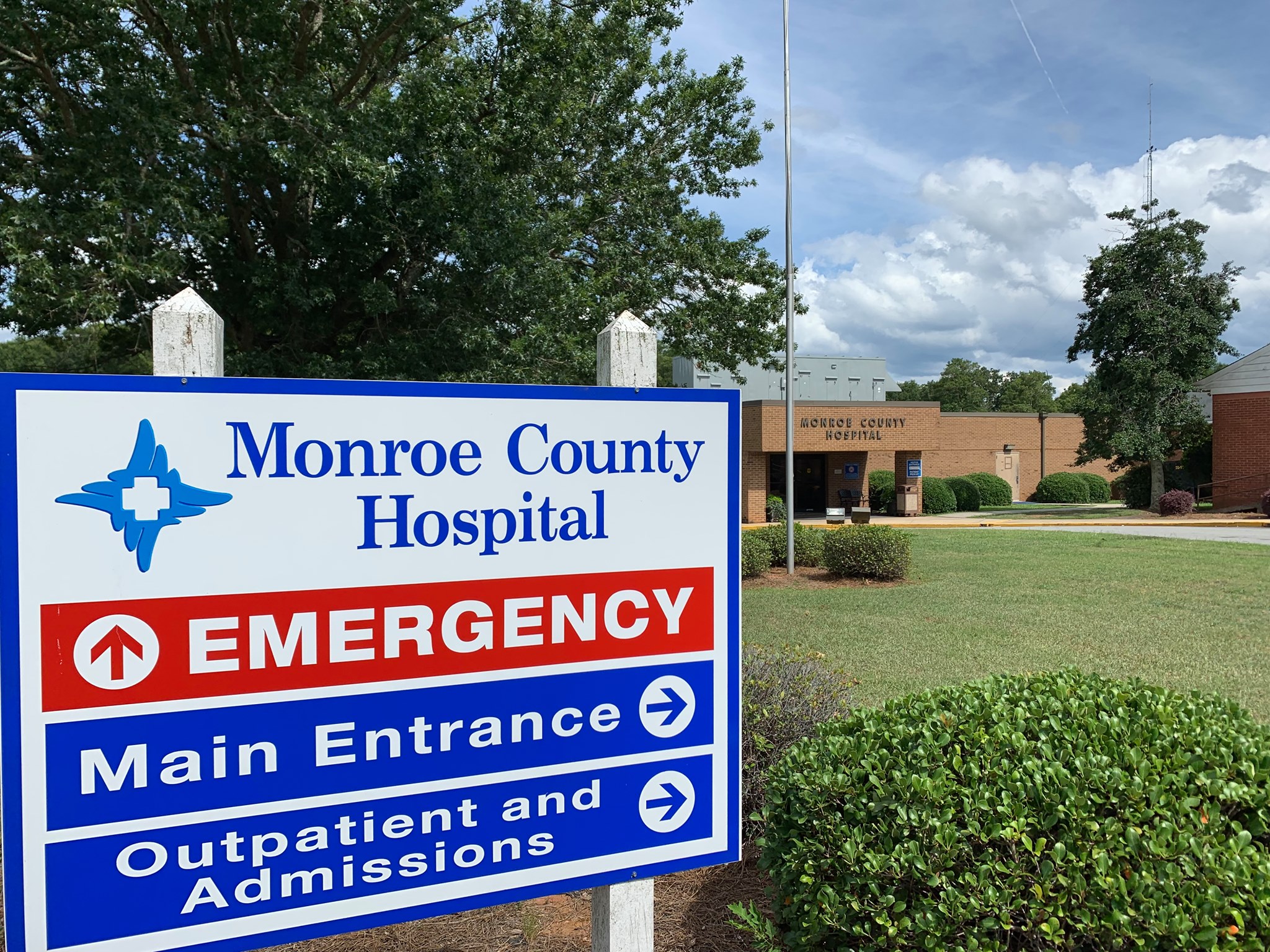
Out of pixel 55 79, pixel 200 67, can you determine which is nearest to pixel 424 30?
pixel 200 67

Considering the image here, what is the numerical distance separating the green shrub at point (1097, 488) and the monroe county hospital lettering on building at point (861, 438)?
3.23 meters

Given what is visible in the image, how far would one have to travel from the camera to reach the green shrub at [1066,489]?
40406 mm

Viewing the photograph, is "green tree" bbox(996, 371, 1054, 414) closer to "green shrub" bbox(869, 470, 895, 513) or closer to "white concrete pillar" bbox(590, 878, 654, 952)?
"green shrub" bbox(869, 470, 895, 513)

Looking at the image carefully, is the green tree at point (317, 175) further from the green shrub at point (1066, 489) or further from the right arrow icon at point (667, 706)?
the green shrub at point (1066, 489)

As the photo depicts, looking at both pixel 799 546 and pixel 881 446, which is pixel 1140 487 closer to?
pixel 881 446

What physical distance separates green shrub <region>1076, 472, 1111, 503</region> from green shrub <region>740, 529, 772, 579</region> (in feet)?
104

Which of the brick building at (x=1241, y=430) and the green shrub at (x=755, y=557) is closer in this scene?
the green shrub at (x=755, y=557)

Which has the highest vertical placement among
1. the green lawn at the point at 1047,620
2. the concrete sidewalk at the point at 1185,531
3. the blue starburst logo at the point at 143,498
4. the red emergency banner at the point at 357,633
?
the blue starburst logo at the point at 143,498

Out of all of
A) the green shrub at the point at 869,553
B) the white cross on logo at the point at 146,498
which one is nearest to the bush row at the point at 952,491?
the green shrub at the point at 869,553

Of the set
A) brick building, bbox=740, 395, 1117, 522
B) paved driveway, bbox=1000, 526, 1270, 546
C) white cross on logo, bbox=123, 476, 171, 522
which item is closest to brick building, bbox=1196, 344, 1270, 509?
paved driveway, bbox=1000, 526, 1270, 546

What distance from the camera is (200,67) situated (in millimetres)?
10641

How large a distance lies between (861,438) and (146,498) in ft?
110

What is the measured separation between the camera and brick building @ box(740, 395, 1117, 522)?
3145cm

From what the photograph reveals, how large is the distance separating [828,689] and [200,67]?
10.8 m
